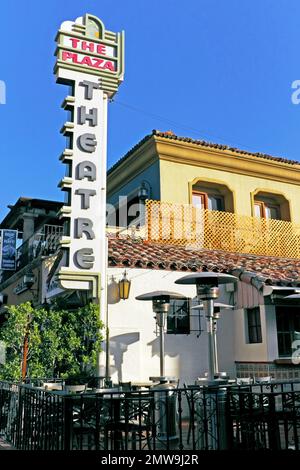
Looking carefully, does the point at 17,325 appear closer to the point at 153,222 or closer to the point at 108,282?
the point at 108,282

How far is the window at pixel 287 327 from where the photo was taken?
12.4 m

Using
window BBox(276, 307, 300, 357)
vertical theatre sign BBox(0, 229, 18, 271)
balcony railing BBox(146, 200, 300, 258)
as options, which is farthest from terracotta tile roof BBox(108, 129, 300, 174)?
window BBox(276, 307, 300, 357)

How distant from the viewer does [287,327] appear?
41.9 feet

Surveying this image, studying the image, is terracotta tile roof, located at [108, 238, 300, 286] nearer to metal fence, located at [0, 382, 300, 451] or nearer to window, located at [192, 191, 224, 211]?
window, located at [192, 191, 224, 211]

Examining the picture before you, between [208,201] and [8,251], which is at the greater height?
[208,201]

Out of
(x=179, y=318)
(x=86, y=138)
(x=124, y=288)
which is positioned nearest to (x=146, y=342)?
(x=179, y=318)

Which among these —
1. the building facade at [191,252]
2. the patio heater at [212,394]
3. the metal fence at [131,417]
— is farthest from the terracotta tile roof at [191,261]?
the metal fence at [131,417]

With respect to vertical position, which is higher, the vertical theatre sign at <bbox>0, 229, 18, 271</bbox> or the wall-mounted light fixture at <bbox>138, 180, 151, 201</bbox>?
the wall-mounted light fixture at <bbox>138, 180, 151, 201</bbox>

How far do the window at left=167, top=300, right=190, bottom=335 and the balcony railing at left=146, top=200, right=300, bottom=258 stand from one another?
322 cm

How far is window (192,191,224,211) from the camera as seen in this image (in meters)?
18.8

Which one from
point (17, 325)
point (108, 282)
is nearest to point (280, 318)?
point (108, 282)

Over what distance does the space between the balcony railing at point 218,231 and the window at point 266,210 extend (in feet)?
5.00

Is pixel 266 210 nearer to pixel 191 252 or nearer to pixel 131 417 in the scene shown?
pixel 191 252

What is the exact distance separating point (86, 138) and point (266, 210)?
10502mm
